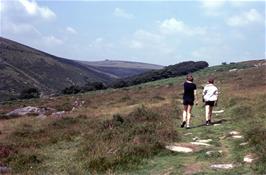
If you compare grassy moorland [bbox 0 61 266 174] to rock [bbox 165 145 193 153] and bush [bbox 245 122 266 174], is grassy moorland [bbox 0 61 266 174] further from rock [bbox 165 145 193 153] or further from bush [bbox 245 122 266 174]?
rock [bbox 165 145 193 153]

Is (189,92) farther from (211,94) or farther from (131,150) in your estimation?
(131,150)

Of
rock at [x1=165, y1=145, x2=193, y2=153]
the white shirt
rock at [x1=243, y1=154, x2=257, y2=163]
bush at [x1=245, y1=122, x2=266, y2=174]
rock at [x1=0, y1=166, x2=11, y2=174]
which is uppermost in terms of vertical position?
the white shirt

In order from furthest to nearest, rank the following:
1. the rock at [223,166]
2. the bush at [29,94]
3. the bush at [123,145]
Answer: the bush at [29,94]
the bush at [123,145]
the rock at [223,166]

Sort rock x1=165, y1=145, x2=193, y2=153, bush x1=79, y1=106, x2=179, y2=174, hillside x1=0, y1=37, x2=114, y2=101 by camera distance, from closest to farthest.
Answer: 1. bush x1=79, y1=106, x2=179, y2=174
2. rock x1=165, y1=145, x2=193, y2=153
3. hillside x1=0, y1=37, x2=114, y2=101

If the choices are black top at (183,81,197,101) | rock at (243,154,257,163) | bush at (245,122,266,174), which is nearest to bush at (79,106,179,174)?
black top at (183,81,197,101)

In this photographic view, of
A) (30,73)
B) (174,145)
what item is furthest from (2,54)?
(174,145)

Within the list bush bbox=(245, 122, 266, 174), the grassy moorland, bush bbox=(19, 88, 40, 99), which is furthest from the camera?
bush bbox=(19, 88, 40, 99)

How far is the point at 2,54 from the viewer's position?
181625 millimetres

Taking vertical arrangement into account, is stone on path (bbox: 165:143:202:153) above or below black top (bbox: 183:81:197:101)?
below

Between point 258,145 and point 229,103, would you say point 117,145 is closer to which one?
point 258,145

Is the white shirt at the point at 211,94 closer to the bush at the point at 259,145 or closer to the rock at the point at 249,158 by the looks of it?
the bush at the point at 259,145

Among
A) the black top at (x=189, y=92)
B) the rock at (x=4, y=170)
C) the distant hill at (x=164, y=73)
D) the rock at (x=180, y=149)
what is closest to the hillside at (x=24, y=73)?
the distant hill at (x=164, y=73)

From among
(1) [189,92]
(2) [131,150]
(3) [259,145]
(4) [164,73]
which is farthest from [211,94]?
(4) [164,73]

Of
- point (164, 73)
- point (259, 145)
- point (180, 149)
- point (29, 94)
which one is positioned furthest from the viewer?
point (164, 73)
